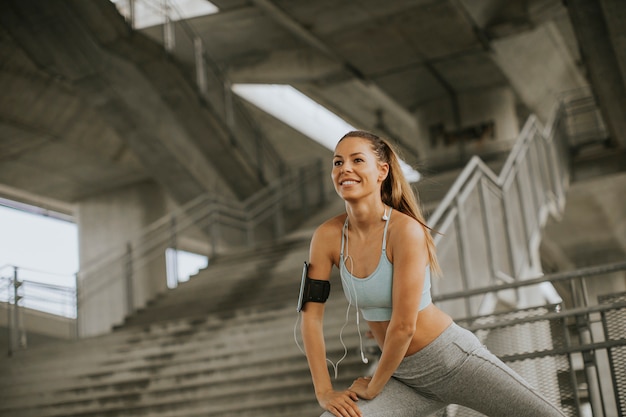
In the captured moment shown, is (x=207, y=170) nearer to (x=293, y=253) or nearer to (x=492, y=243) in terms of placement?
(x=293, y=253)

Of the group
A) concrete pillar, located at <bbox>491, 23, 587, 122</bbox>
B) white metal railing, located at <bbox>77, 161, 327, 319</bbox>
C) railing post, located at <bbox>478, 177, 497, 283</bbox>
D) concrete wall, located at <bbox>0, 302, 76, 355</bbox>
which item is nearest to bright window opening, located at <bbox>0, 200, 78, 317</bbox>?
concrete wall, located at <bbox>0, 302, 76, 355</bbox>

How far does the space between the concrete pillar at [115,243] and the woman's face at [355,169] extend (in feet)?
54.7

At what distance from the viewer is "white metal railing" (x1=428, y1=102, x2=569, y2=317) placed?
7.74 m

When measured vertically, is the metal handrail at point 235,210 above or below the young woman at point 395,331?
above

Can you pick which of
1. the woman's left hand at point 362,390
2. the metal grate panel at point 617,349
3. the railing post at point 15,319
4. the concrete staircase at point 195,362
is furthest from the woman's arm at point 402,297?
the railing post at point 15,319

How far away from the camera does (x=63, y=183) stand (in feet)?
65.4

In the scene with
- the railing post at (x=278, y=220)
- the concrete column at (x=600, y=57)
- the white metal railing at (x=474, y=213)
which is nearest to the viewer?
the white metal railing at (x=474, y=213)

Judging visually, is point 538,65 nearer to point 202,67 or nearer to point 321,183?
point 321,183

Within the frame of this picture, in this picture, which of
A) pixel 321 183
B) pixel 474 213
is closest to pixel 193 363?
pixel 474 213

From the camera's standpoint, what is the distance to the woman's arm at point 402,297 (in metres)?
2.62

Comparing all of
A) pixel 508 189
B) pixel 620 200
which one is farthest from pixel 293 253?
pixel 620 200

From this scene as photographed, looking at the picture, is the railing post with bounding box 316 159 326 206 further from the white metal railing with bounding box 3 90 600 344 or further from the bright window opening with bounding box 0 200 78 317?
the bright window opening with bounding box 0 200 78 317

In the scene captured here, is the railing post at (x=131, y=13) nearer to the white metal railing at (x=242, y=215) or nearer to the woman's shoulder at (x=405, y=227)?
the white metal railing at (x=242, y=215)

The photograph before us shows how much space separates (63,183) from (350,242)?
18.1 metres
